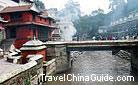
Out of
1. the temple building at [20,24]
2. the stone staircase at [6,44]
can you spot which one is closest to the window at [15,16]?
the temple building at [20,24]

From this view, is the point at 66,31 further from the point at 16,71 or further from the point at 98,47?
the point at 16,71

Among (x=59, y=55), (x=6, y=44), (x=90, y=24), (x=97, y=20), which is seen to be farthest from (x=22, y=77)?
(x=97, y=20)

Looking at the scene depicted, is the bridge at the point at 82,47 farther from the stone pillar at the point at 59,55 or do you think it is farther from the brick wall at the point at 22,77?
the brick wall at the point at 22,77

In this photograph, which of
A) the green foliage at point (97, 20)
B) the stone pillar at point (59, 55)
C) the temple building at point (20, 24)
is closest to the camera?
the stone pillar at point (59, 55)

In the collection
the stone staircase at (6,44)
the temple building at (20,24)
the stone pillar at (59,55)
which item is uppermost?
the temple building at (20,24)

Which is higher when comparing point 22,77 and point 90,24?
point 90,24

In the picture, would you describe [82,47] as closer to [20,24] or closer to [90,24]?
[20,24]

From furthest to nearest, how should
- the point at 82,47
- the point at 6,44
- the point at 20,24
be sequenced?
1. the point at 20,24
2. the point at 6,44
3. the point at 82,47

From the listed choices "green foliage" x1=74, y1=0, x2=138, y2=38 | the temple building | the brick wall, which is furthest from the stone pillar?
"green foliage" x1=74, y1=0, x2=138, y2=38

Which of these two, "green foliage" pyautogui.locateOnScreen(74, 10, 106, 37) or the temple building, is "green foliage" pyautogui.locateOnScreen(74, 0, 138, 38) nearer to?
"green foliage" pyautogui.locateOnScreen(74, 10, 106, 37)

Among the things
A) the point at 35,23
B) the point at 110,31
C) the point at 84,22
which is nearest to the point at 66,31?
the point at 84,22

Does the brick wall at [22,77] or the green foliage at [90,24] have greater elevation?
the green foliage at [90,24]

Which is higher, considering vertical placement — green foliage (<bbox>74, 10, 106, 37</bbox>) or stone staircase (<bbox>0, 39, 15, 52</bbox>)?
green foliage (<bbox>74, 10, 106, 37</bbox>)

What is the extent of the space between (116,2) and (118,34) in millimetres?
24988
